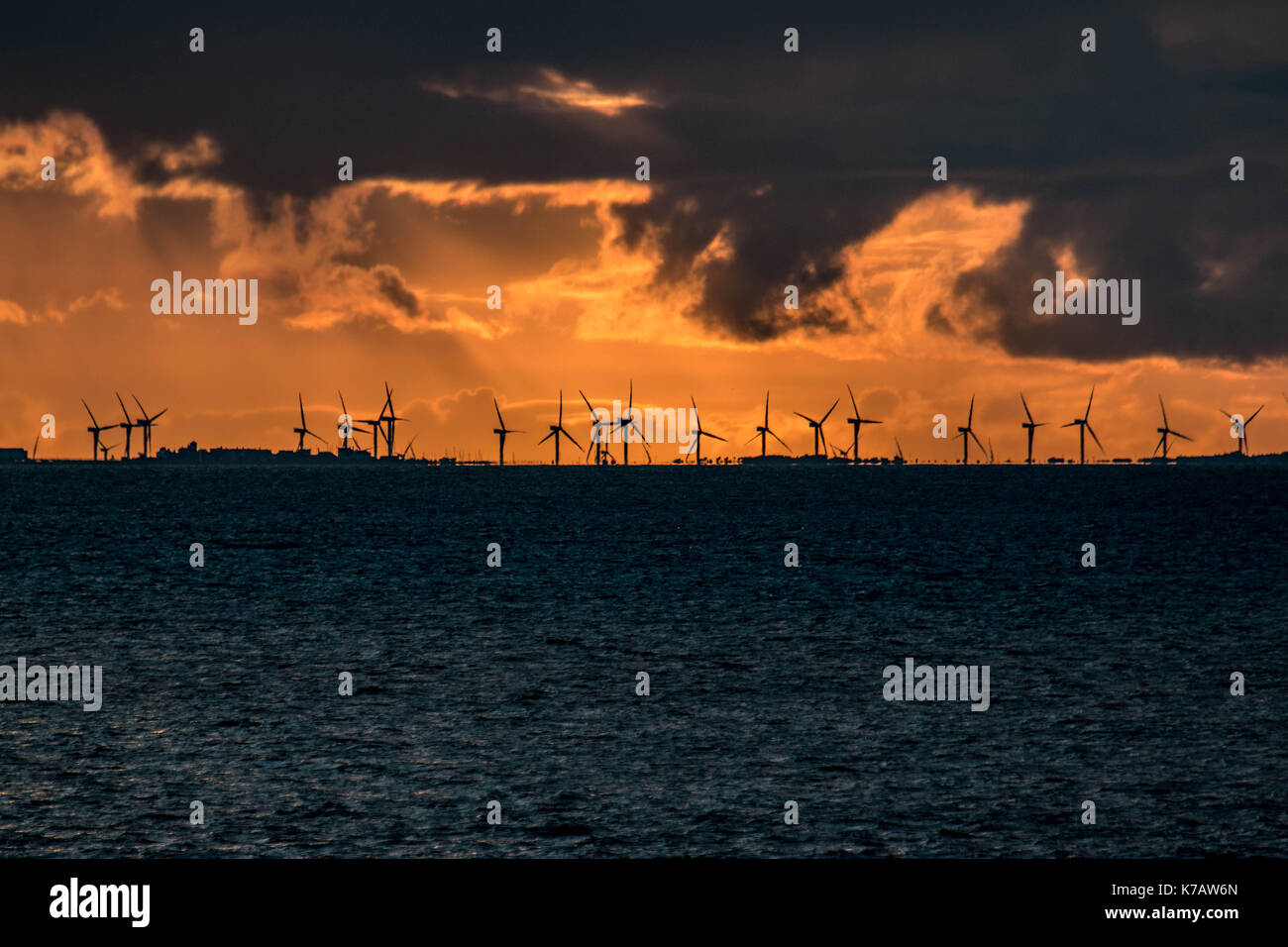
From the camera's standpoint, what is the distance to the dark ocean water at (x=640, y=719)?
1234 inches

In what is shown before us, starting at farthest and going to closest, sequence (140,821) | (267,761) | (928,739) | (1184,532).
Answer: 1. (1184,532)
2. (928,739)
3. (267,761)
4. (140,821)

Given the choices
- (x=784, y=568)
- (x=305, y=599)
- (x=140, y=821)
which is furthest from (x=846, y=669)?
(x=784, y=568)

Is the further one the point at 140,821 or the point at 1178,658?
the point at 1178,658

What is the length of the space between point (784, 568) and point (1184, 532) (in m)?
80.0

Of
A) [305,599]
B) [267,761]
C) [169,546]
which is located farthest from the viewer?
[169,546]

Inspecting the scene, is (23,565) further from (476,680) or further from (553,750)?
(553,750)

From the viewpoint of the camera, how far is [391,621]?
75312 mm

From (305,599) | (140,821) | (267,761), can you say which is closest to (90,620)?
(305,599)

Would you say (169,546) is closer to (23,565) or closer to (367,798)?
(23,565)

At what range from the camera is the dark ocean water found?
31.3 m

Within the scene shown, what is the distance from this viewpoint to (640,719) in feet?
148

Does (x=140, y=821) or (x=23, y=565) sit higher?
(x=23, y=565)

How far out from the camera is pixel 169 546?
137625 mm

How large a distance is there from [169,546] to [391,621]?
72323 millimetres
